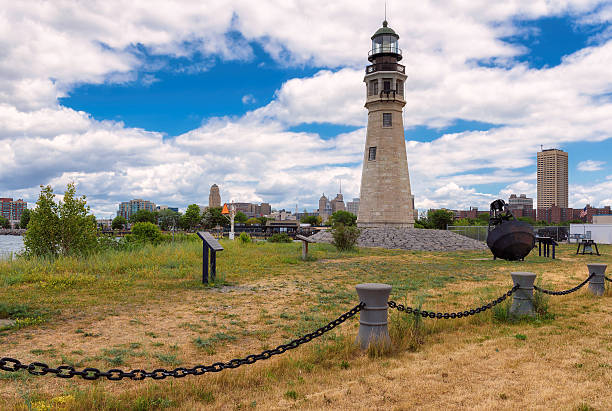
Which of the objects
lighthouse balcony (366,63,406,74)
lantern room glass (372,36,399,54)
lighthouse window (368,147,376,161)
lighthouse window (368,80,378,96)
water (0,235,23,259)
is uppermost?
lantern room glass (372,36,399,54)

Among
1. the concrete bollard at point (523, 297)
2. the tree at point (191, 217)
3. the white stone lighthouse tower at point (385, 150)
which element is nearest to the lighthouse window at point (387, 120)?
the white stone lighthouse tower at point (385, 150)

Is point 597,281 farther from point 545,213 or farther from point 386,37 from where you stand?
point 545,213

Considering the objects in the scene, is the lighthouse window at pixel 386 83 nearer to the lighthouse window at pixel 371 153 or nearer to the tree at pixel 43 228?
the lighthouse window at pixel 371 153

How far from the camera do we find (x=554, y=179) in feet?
452

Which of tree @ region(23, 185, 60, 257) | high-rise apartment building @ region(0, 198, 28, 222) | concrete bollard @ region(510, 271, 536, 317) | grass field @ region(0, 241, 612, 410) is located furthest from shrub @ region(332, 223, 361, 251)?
high-rise apartment building @ region(0, 198, 28, 222)

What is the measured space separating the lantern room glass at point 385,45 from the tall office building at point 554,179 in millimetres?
127487

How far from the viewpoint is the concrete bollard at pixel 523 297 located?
7.30 m

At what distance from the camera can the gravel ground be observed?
1150 inches

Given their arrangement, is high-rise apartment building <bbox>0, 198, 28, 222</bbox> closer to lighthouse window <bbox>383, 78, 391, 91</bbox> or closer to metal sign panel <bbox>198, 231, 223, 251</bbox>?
lighthouse window <bbox>383, 78, 391, 91</bbox>

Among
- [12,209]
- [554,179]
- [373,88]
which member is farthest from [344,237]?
[12,209]

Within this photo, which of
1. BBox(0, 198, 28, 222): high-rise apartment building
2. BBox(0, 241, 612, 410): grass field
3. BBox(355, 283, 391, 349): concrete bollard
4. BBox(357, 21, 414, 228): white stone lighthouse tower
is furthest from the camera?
BBox(0, 198, 28, 222): high-rise apartment building

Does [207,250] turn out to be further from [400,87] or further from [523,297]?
[400,87]

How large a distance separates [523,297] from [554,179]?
154500mm

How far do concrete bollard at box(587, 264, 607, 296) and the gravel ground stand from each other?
18951 mm
